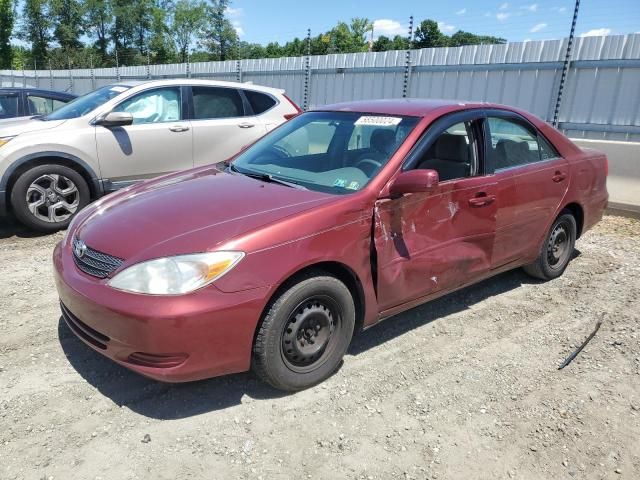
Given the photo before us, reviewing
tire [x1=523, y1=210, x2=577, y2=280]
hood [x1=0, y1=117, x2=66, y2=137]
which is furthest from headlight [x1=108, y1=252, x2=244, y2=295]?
hood [x1=0, y1=117, x2=66, y2=137]

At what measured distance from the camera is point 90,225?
3191mm

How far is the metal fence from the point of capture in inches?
331

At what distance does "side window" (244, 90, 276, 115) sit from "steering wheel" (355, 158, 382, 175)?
4.12 metres

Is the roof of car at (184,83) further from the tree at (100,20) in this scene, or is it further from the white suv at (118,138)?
the tree at (100,20)

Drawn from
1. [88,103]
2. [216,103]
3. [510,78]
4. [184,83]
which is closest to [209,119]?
[216,103]

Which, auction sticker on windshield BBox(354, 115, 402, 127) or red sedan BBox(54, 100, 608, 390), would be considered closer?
red sedan BBox(54, 100, 608, 390)

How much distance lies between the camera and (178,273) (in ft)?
8.55

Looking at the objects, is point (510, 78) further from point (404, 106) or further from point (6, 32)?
point (6, 32)

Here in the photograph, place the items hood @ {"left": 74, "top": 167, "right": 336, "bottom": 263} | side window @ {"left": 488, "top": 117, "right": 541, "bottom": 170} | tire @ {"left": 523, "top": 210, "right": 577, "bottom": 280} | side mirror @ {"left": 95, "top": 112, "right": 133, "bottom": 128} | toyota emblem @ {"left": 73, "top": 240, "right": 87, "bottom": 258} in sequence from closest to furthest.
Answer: hood @ {"left": 74, "top": 167, "right": 336, "bottom": 263} → toyota emblem @ {"left": 73, "top": 240, "right": 87, "bottom": 258} → side window @ {"left": 488, "top": 117, "right": 541, "bottom": 170} → tire @ {"left": 523, "top": 210, "right": 577, "bottom": 280} → side mirror @ {"left": 95, "top": 112, "right": 133, "bottom": 128}

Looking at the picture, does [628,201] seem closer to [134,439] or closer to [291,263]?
[291,263]

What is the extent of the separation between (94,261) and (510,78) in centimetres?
912

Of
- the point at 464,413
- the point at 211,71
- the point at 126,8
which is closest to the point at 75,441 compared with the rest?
the point at 464,413

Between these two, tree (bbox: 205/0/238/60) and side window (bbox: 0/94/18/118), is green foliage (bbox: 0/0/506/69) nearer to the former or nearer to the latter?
tree (bbox: 205/0/238/60)

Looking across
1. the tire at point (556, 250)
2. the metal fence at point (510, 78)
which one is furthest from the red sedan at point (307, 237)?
the metal fence at point (510, 78)
